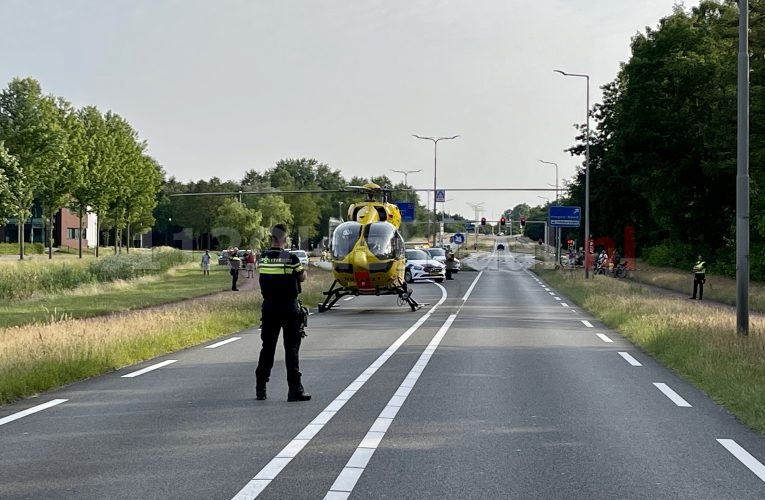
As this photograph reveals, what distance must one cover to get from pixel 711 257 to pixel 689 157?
642cm

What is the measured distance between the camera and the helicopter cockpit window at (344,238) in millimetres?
24859

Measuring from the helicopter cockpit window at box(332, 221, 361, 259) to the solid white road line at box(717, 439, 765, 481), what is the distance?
17764mm

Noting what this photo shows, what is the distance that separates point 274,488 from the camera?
229 inches

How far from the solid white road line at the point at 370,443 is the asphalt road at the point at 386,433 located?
2 cm

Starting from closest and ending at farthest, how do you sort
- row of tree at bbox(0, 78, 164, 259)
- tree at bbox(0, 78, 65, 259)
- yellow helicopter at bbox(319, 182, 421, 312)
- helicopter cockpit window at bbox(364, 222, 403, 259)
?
yellow helicopter at bbox(319, 182, 421, 312), helicopter cockpit window at bbox(364, 222, 403, 259), row of tree at bbox(0, 78, 164, 259), tree at bbox(0, 78, 65, 259)

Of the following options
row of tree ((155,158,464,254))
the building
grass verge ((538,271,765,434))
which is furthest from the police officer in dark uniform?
the building

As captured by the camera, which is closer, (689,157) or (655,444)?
(655,444)

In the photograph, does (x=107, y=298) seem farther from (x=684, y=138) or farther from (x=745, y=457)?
(x=684, y=138)

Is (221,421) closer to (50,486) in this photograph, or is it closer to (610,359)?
(50,486)

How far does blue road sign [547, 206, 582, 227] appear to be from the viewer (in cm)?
5950

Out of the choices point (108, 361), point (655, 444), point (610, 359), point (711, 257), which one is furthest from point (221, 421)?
point (711, 257)

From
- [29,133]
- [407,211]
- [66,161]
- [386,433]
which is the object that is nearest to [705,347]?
[386,433]

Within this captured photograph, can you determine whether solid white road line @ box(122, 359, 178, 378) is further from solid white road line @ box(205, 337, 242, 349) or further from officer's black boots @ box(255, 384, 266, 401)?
officer's black boots @ box(255, 384, 266, 401)

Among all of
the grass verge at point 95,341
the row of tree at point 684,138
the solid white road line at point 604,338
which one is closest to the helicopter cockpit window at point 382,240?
the grass verge at point 95,341
